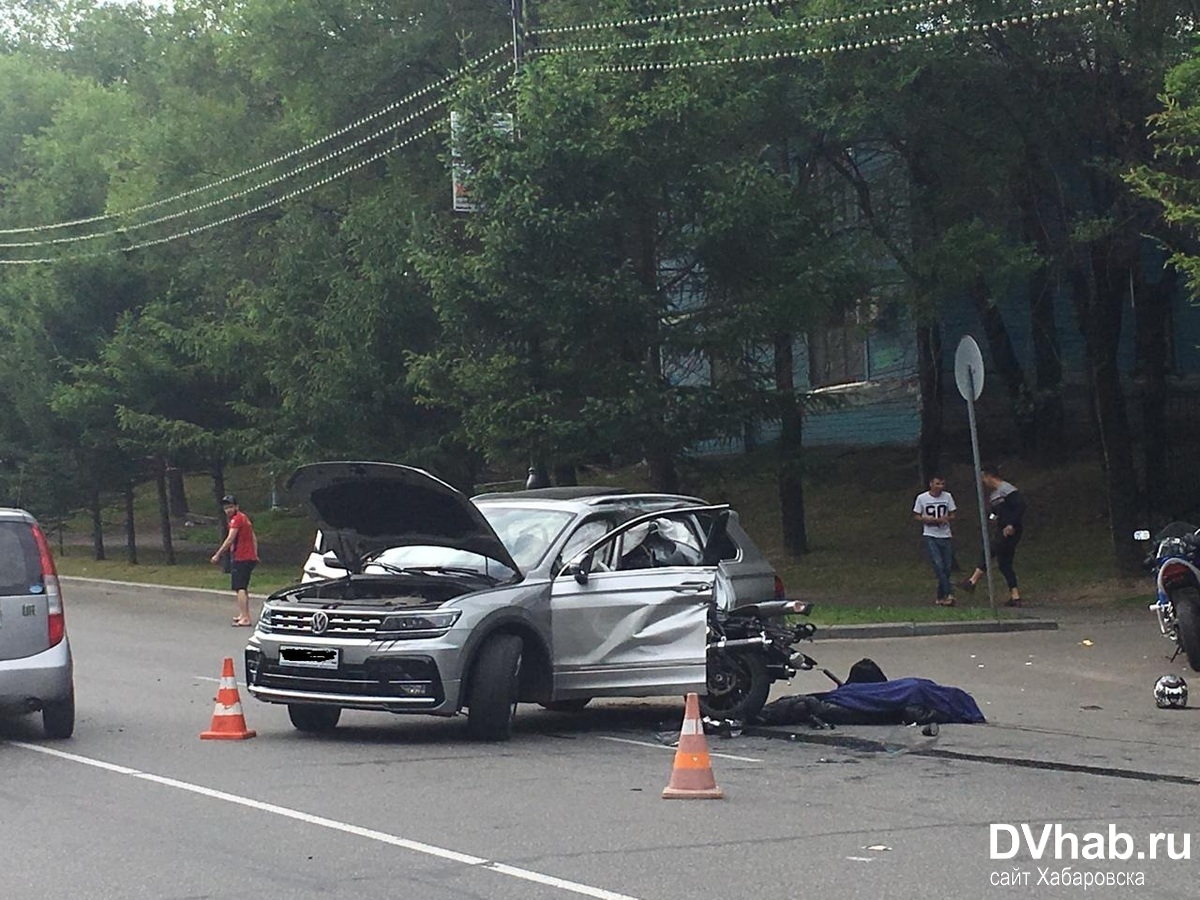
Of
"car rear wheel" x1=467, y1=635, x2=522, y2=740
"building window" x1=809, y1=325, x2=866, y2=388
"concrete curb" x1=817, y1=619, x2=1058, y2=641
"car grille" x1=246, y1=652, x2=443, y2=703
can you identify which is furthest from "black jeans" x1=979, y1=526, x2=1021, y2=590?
"building window" x1=809, y1=325, x2=866, y2=388

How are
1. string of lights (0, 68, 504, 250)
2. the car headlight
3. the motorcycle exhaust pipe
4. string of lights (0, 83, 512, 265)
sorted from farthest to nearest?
string of lights (0, 68, 504, 250), string of lights (0, 83, 512, 265), the motorcycle exhaust pipe, the car headlight

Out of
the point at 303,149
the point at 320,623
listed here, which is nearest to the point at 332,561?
the point at 320,623

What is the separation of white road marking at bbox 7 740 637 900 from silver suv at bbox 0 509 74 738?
551 millimetres

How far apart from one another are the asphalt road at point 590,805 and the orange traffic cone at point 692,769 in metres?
0.10

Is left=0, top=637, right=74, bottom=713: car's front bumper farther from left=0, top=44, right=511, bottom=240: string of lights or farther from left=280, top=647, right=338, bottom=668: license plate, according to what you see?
left=0, top=44, right=511, bottom=240: string of lights

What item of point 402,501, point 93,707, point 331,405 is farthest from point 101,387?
point 402,501

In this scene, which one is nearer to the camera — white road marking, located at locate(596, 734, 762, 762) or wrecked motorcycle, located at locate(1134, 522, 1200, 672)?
white road marking, located at locate(596, 734, 762, 762)

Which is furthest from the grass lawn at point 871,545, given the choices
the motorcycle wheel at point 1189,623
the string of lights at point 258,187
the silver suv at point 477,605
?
the silver suv at point 477,605

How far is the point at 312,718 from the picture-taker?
39.7 feet

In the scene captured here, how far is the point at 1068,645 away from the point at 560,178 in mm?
8459

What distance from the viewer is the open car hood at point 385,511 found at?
11.2 meters

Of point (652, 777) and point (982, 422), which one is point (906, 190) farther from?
point (652, 777)

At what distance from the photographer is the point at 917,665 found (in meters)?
16.0

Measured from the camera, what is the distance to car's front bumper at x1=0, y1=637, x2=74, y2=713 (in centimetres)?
1139
